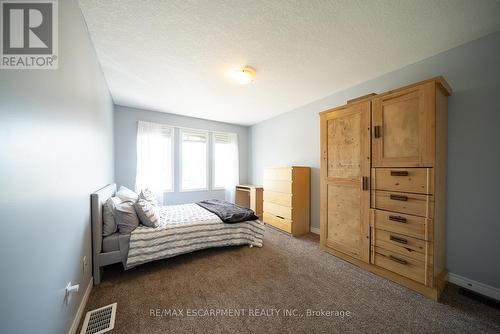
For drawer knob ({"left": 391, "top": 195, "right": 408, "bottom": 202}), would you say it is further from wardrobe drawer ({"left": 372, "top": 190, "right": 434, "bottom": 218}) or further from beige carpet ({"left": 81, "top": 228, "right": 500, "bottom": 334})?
beige carpet ({"left": 81, "top": 228, "right": 500, "bottom": 334})

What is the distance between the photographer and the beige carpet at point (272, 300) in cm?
139

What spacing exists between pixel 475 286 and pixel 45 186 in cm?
360

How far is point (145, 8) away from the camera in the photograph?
143 centimetres

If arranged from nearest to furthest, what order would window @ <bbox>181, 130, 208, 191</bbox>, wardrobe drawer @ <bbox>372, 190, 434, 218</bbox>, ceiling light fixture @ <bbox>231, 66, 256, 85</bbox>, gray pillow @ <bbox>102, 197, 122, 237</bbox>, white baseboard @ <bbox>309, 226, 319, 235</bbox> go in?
wardrobe drawer @ <bbox>372, 190, 434, 218</bbox>
gray pillow @ <bbox>102, 197, 122, 237</bbox>
ceiling light fixture @ <bbox>231, 66, 256, 85</bbox>
white baseboard @ <bbox>309, 226, 319, 235</bbox>
window @ <bbox>181, 130, 208, 191</bbox>

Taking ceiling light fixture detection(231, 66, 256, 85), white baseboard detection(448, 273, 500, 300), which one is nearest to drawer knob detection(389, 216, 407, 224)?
white baseboard detection(448, 273, 500, 300)

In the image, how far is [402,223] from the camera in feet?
5.97

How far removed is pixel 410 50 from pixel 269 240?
312 cm

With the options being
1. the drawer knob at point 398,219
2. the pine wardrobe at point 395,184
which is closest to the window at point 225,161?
the pine wardrobe at point 395,184

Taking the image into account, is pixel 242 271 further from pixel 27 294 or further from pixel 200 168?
pixel 200 168

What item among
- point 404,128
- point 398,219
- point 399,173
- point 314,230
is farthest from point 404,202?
point 314,230

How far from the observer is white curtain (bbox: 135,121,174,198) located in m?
3.74

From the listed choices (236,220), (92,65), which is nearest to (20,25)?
(92,65)

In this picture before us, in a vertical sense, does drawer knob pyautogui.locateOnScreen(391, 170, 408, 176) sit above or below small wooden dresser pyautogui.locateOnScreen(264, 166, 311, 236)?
above

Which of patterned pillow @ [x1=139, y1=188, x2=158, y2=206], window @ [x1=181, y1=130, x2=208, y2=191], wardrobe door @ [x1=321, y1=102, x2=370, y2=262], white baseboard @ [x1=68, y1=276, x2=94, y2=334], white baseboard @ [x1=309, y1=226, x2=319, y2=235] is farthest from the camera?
window @ [x1=181, y1=130, x2=208, y2=191]
